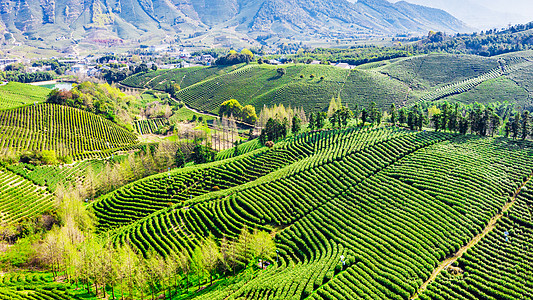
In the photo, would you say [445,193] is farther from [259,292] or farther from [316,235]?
[259,292]

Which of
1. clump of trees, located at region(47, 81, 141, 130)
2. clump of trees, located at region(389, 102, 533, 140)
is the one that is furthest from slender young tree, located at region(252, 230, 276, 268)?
clump of trees, located at region(47, 81, 141, 130)

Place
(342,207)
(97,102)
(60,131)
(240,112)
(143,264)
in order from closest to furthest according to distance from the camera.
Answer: (143,264) → (342,207) → (60,131) → (97,102) → (240,112)

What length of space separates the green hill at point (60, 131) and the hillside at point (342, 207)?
4354cm

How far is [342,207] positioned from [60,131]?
101 m

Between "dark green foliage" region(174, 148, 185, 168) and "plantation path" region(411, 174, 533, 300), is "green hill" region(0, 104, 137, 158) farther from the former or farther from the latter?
"plantation path" region(411, 174, 533, 300)

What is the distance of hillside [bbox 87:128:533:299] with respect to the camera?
1750 inches

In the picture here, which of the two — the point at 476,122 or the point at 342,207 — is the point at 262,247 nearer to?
the point at 342,207

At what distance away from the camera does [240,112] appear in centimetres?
14900

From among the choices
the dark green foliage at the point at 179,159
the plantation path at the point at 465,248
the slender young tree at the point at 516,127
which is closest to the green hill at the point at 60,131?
the dark green foliage at the point at 179,159

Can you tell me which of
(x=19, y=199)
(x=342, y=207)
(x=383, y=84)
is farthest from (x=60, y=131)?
(x=383, y=84)

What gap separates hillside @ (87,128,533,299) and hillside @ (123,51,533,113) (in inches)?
2755

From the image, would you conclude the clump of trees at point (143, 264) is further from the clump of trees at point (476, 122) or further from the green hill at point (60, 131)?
Answer: the clump of trees at point (476, 122)

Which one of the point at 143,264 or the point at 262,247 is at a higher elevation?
the point at 262,247

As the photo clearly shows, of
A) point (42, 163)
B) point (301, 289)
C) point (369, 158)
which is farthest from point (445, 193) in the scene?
point (42, 163)
